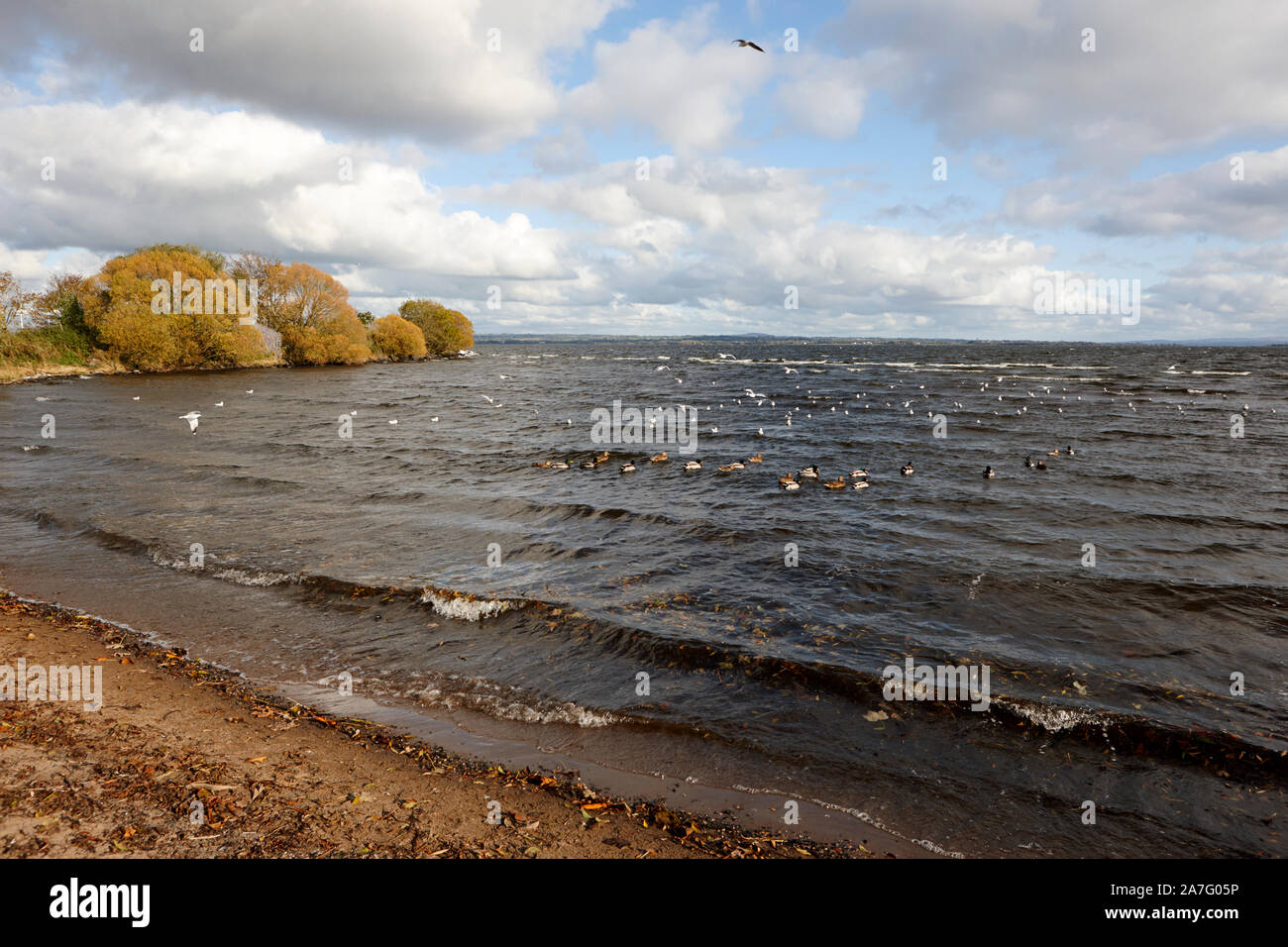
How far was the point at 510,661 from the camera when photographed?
1125 centimetres

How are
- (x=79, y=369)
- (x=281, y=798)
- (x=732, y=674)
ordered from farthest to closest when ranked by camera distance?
(x=79, y=369), (x=732, y=674), (x=281, y=798)

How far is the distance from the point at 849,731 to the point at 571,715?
4.15m

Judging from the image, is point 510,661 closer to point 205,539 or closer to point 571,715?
point 571,715

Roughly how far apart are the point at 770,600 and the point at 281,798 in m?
9.93

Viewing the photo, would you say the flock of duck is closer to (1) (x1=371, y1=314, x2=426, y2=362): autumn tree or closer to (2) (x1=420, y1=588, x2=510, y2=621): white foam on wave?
(2) (x1=420, y1=588, x2=510, y2=621): white foam on wave

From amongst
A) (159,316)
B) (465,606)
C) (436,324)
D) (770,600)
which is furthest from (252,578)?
(436,324)

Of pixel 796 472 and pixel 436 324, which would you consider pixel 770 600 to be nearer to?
pixel 796 472

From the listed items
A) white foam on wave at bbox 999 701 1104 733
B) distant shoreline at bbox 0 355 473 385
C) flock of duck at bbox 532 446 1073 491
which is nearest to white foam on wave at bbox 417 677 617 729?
white foam on wave at bbox 999 701 1104 733

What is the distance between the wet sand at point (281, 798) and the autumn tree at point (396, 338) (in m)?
115

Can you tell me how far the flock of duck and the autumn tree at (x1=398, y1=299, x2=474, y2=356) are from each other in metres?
113

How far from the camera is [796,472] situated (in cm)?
2769

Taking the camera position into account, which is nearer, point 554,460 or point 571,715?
point 571,715

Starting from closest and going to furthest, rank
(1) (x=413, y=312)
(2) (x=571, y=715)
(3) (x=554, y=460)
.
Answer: (2) (x=571, y=715) < (3) (x=554, y=460) < (1) (x=413, y=312)

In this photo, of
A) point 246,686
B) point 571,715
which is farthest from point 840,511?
point 246,686
